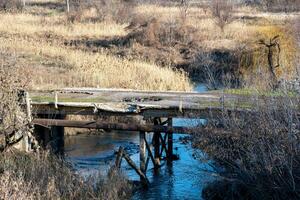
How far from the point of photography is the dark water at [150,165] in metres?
14.5

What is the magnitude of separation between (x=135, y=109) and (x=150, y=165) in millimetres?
2448

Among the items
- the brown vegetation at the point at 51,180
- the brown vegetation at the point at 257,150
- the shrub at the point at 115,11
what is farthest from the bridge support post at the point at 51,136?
the shrub at the point at 115,11

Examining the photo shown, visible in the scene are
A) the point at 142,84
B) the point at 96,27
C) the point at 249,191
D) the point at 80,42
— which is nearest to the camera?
the point at 249,191

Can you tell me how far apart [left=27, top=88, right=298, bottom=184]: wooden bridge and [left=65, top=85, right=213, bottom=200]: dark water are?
0.43m

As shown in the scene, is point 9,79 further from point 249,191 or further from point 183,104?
point 249,191

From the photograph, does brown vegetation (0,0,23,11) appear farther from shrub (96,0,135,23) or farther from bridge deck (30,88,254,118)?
bridge deck (30,88,254,118)

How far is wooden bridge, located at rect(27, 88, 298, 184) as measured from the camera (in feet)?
50.3

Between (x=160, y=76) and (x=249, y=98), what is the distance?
1060cm

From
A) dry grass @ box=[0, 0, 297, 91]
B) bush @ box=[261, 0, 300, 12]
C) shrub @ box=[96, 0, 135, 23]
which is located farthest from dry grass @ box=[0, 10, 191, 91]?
bush @ box=[261, 0, 300, 12]

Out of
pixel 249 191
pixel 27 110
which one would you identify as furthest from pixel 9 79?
pixel 249 191

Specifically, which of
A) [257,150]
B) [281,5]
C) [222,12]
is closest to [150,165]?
[257,150]

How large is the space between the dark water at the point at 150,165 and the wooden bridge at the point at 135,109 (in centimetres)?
43

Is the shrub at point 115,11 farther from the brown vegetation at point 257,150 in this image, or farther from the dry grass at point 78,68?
the brown vegetation at point 257,150

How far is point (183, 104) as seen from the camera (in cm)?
1614
